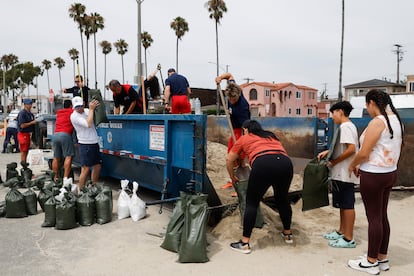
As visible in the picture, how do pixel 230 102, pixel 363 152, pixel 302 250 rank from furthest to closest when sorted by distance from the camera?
pixel 230 102 < pixel 302 250 < pixel 363 152

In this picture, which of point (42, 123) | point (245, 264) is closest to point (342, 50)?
point (42, 123)

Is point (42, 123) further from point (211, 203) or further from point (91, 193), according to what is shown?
point (211, 203)

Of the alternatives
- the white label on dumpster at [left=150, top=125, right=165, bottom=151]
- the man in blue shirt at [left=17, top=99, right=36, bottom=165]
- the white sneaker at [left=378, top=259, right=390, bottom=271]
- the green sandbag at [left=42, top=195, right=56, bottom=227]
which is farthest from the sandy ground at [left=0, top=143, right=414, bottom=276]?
the man in blue shirt at [left=17, top=99, right=36, bottom=165]

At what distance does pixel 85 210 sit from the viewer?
5.10 m

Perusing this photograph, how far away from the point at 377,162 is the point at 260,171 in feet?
3.79

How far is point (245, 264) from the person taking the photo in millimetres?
3891

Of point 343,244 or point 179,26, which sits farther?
point 179,26

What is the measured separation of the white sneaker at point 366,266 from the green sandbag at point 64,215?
352cm

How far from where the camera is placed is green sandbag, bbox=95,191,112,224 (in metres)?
5.19

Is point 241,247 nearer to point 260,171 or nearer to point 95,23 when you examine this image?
point 260,171

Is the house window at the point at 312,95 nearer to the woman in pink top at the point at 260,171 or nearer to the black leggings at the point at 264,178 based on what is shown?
the woman in pink top at the point at 260,171

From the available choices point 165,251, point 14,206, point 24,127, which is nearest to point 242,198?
point 165,251

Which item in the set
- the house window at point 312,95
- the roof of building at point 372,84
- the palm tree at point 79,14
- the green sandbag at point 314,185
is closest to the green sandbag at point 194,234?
the green sandbag at point 314,185

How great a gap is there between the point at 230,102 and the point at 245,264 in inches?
105
